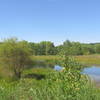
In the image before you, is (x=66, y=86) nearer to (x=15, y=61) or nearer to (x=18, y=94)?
(x=18, y=94)

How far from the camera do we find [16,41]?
37.4 metres

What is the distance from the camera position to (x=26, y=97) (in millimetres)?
5652

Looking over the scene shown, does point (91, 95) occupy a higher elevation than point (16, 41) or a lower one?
lower

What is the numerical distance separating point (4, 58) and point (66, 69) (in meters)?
30.2

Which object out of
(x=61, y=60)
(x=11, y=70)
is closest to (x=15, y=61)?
(x=11, y=70)

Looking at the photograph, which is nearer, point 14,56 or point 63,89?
point 63,89

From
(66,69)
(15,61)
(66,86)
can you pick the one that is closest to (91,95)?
(66,86)

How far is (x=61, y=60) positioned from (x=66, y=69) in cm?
39

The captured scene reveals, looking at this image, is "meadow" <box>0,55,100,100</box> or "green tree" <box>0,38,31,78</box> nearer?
"meadow" <box>0,55,100,100</box>

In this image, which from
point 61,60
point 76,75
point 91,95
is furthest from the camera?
point 61,60

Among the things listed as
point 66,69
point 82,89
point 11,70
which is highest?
point 66,69

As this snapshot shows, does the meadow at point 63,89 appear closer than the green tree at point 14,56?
Yes

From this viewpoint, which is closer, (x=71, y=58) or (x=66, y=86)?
(x=66, y=86)

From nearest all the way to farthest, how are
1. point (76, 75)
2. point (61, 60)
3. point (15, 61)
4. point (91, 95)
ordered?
point (91, 95) → point (76, 75) → point (61, 60) → point (15, 61)
